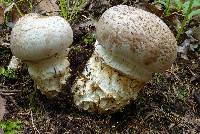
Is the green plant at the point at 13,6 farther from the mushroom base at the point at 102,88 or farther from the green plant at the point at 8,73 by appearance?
the mushroom base at the point at 102,88

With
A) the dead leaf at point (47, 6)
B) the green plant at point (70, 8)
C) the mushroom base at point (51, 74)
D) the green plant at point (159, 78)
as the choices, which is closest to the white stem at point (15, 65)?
the mushroom base at point (51, 74)

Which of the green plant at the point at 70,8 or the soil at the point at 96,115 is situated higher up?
the green plant at the point at 70,8

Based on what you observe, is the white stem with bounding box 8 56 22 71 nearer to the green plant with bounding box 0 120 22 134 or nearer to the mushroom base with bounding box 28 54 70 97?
the mushroom base with bounding box 28 54 70 97

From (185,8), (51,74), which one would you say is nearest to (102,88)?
(51,74)

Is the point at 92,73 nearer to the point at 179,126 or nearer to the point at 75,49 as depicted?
the point at 75,49

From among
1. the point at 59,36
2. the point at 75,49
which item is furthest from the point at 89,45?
the point at 59,36

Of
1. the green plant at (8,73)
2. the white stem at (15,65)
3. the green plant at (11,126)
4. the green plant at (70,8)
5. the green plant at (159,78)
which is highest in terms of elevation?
the green plant at (70,8)

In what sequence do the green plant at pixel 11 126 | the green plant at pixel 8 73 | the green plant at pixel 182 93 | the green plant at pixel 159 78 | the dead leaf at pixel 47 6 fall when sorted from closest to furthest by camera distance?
the green plant at pixel 11 126, the green plant at pixel 8 73, the green plant at pixel 182 93, the green plant at pixel 159 78, the dead leaf at pixel 47 6

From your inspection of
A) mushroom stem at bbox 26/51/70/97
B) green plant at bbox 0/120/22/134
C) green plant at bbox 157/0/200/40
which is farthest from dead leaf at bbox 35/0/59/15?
green plant at bbox 0/120/22/134
